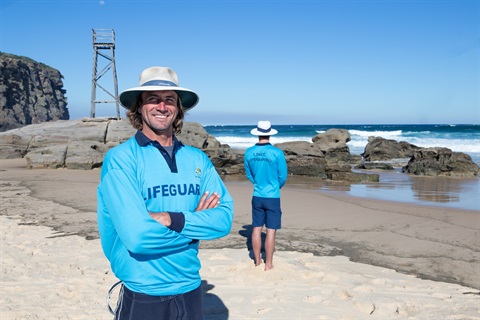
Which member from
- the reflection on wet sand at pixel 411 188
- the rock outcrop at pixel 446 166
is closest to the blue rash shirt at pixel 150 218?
the reflection on wet sand at pixel 411 188

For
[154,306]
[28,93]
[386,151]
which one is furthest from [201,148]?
[28,93]

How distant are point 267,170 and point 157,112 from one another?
141 inches

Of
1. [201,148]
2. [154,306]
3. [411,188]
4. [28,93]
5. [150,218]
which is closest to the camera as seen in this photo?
[150,218]

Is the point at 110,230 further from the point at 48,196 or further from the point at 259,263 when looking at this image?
the point at 48,196

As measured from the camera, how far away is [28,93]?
196 feet

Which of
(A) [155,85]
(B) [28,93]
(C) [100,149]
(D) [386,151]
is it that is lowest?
(D) [386,151]

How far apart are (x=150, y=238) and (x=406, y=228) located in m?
7.79

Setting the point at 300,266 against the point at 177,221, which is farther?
the point at 300,266

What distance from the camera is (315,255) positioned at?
22.7 feet

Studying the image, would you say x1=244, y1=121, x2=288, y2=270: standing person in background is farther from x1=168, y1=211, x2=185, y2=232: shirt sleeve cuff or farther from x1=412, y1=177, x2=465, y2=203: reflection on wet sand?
x1=412, y1=177, x2=465, y2=203: reflection on wet sand

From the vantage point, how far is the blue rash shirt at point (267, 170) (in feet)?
19.4

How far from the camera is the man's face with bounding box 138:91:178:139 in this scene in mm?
2443

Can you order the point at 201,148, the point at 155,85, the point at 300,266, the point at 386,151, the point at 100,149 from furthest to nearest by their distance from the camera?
1. the point at 386,151
2. the point at 201,148
3. the point at 100,149
4. the point at 300,266
5. the point at 155,85

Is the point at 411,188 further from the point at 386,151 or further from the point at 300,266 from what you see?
the point at 386,151
